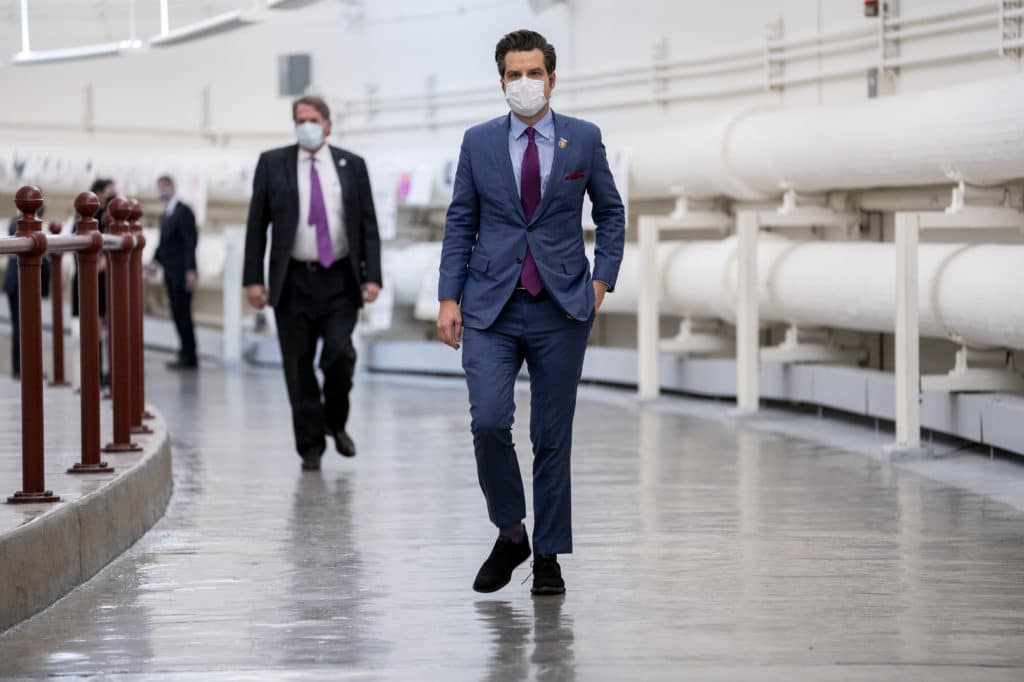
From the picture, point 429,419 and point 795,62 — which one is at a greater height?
point 795,62

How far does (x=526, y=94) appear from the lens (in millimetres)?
4684

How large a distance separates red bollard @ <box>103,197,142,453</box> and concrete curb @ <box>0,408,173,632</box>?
4.5 inches

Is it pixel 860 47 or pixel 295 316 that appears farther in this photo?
pixel 860 47

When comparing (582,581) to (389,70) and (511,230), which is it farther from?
(389,70)

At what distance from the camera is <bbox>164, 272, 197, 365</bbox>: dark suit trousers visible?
1430 cm

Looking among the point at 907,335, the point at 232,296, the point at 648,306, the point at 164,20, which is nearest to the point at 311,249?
the point at 907,335

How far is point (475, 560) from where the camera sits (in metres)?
5.36

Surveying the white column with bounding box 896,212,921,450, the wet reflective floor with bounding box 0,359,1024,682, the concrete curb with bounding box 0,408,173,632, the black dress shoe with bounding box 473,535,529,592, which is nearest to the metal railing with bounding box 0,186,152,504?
the concrete curb with bounding box 0,408,173,632

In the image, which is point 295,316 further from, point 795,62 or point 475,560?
point 795,62

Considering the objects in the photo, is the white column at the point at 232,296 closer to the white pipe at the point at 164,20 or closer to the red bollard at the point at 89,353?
the white pipe at the point at 164,20

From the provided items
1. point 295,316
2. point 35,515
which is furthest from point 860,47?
point 35,515

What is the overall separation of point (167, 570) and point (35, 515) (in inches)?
24.5

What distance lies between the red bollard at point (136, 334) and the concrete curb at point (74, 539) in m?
0.86

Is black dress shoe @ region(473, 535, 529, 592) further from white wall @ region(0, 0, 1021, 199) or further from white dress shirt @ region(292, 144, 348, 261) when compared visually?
white wall @ region(0, 0, 1021, 199)
